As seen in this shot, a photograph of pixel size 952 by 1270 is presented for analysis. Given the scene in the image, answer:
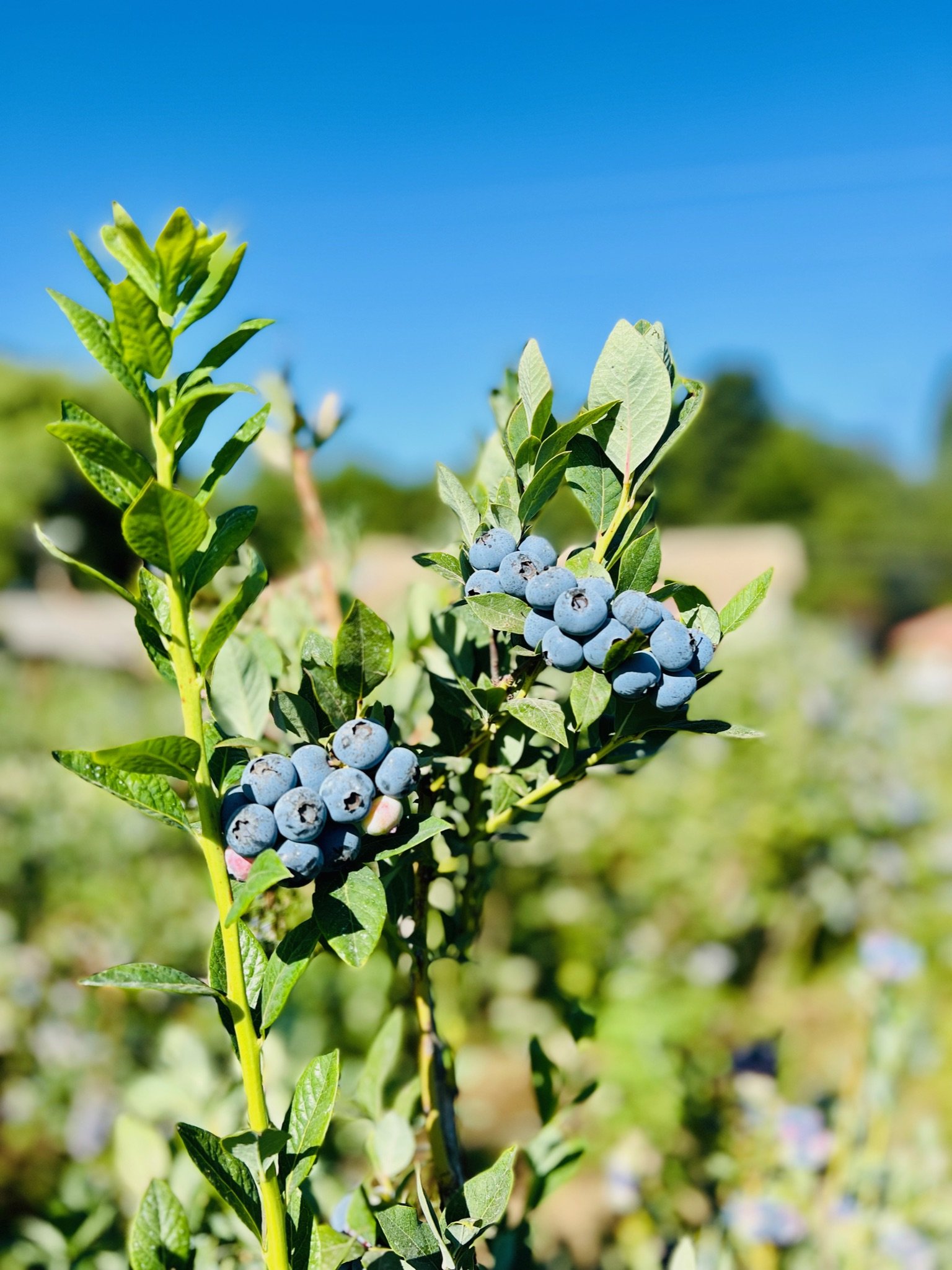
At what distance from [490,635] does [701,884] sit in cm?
377

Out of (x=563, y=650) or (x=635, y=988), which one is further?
(x=635, y=988)

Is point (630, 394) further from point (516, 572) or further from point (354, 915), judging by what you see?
point (354, 915)

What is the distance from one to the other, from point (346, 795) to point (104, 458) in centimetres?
19

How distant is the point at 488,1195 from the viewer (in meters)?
0.50

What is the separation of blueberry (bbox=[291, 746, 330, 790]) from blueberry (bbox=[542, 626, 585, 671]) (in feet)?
0.41

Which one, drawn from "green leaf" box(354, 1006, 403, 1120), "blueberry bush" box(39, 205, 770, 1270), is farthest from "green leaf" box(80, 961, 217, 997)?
"green leaf" box(354, 1006, 403, 1120)

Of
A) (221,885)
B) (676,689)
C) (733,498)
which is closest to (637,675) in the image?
(676,689)

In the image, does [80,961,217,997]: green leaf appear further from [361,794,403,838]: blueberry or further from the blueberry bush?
[361,794,403,838]: blueberry

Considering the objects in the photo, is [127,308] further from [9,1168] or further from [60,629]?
[60,629]

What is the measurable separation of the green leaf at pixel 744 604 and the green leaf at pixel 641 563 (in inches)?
2.0

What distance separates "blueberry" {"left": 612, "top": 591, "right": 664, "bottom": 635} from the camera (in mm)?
465

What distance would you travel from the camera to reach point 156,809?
18.2 inches

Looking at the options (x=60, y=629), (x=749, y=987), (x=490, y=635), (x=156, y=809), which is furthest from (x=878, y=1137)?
(x=60, y=629)

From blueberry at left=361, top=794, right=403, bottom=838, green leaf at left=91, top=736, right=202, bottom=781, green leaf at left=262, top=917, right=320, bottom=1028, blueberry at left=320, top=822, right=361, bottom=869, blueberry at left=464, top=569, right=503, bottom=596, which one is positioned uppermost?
blueberry at left=464, top=569, right=503, bottom=596
